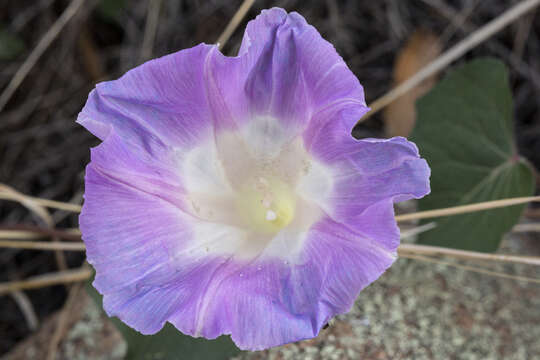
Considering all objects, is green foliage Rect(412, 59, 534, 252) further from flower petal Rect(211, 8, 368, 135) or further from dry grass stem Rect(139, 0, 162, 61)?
dry grass stem Rect(139, 0, 162, 61)

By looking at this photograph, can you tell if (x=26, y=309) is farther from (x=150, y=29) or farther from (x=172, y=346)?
(x=150, y=29)

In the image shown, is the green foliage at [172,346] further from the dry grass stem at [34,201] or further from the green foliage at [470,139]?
the green foliage at [470,139]

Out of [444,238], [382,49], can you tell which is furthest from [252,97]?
[382,49]

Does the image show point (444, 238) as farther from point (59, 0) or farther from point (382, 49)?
point (59, 0)

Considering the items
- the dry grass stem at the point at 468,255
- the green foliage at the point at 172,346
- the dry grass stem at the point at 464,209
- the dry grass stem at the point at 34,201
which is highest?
the dry grass stem at the point at 34,201

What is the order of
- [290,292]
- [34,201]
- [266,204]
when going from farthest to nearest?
[34,201] < [266,204] < [290,292]

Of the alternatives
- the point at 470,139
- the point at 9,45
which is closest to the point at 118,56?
the point at 9,45

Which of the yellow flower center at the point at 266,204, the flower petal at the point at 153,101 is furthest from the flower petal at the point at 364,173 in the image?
the flower petal at the point at 153,101
